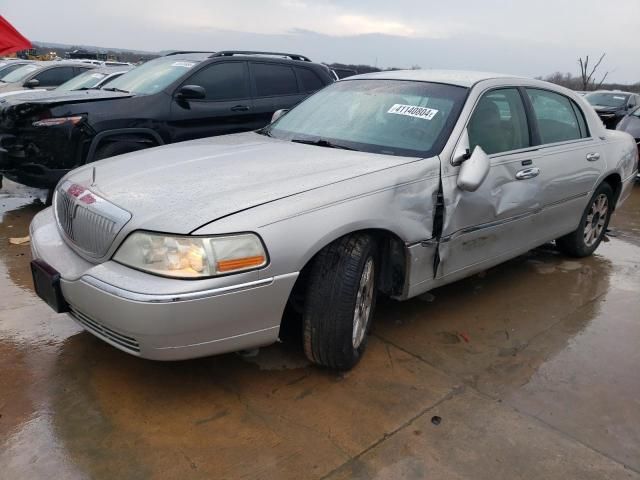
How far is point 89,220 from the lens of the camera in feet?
8.86

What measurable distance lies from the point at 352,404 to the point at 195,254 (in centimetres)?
109

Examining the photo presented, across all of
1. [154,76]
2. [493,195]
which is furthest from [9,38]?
[493,195]

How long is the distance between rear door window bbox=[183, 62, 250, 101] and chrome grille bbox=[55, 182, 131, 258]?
333 cm

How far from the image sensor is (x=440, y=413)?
8.84 ft

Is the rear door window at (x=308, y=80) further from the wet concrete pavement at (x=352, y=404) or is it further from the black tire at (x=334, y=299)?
the black tire at (x=334, y=299)

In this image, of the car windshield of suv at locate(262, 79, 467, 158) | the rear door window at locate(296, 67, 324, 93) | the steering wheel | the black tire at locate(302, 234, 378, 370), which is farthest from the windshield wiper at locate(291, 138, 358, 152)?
the rear door window at locate(296, 67, 324, 93)

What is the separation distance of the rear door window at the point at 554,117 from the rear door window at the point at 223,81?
11.2ft

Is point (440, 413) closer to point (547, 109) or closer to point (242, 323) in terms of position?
point (242, 323)

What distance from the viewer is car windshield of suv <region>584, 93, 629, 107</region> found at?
14000 mm

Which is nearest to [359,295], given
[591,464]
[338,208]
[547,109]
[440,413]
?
[338,208]

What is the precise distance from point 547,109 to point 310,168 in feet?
7.55

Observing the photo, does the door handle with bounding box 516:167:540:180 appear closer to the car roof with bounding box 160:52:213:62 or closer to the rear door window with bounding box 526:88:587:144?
the rear door window with bounding box 526:88:587:144

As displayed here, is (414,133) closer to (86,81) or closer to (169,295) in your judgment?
(169,295)

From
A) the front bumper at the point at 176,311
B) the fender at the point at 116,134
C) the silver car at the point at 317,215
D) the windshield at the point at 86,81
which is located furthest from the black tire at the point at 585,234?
the windshield at the point at 86,81
